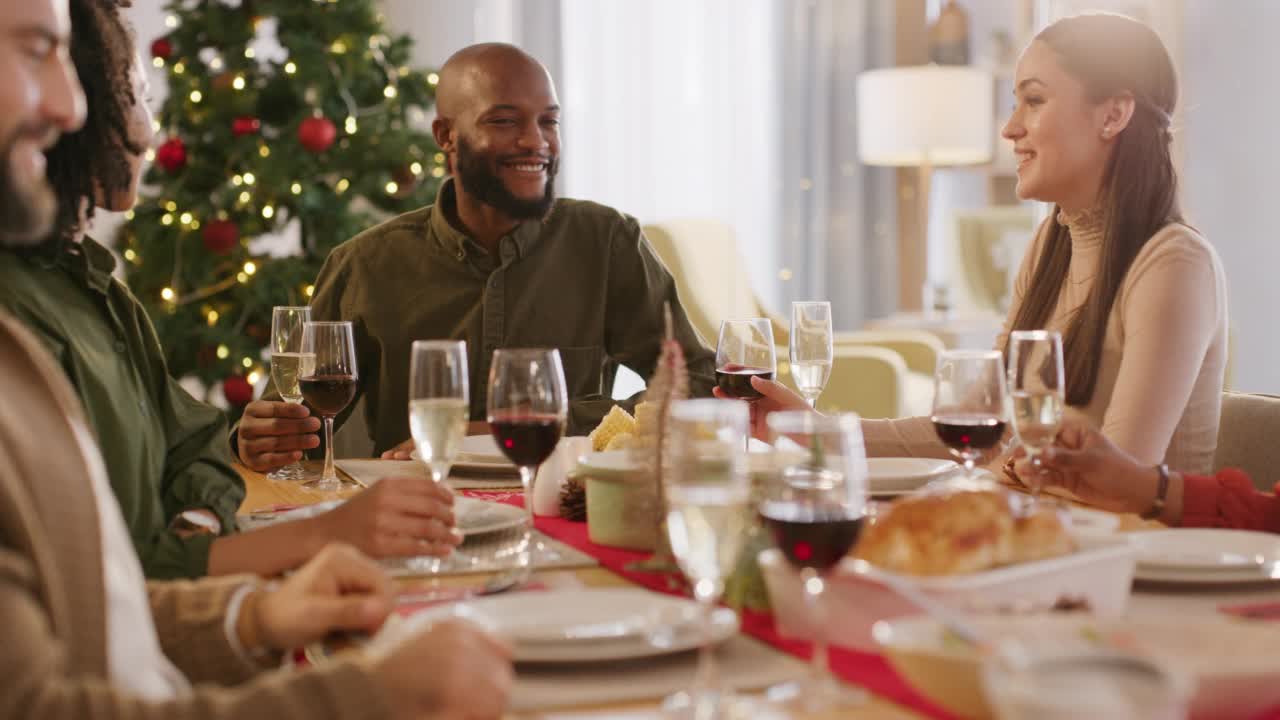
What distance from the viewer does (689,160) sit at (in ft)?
20.6

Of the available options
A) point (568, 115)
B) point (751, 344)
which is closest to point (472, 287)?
point (751, 344)

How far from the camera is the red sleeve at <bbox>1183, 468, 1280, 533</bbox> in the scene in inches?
60.6

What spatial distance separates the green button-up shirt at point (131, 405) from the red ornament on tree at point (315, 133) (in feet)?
9.83

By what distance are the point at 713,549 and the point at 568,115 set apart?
17.2 feet

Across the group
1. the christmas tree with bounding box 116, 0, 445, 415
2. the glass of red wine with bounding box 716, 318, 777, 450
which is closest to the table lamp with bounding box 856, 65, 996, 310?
the christmas tree with bounding box 116, 0, 445, 415

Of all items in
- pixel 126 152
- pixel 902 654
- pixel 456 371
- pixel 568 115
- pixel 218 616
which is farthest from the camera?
pixel 568 115

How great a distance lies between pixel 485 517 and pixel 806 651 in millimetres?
569

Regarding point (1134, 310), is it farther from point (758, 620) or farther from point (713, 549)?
point (713, 549)

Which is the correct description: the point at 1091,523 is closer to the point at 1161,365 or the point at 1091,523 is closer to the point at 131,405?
the point at 1161,365

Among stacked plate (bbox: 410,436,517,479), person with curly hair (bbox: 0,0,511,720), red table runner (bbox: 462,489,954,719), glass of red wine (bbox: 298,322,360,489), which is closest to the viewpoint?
person with curly hair (bbox: 0,0,511,720)

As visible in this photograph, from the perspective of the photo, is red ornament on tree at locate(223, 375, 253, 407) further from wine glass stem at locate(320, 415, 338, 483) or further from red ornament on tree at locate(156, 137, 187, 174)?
wine glass stem at locate(320, 415, 338, 483)

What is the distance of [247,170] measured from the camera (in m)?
4.72

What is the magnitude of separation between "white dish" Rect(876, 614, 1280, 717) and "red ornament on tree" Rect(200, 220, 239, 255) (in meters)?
4.02

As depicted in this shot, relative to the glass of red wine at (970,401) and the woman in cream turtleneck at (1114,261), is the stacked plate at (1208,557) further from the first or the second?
the woman in cream turtleneck at (1114,261)
